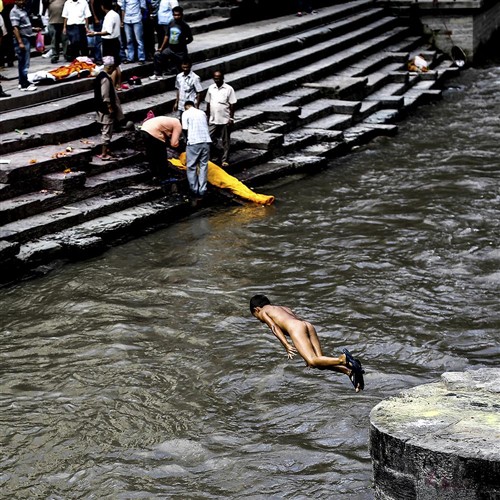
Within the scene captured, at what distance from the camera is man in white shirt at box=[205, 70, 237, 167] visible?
14.8m

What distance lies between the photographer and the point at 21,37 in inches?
574

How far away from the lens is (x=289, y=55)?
2020cm

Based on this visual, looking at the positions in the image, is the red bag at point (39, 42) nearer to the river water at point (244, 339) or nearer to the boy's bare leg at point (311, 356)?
the river water at point (244, 339)

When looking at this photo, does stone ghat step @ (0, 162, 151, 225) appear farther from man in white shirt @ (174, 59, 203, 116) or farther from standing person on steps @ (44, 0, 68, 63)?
standing person on steps @ (44, 0, 68, 63)

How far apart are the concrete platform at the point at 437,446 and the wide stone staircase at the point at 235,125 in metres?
6.66

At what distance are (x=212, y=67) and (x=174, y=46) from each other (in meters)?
1.45

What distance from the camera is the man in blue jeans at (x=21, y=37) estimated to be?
1441cm

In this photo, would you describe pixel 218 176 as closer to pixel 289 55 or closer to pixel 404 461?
pixel 289 55

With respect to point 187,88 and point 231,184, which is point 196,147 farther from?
point 187,88

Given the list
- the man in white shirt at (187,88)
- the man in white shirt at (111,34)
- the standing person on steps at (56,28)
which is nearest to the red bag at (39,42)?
the standing person on steps at (56,28)

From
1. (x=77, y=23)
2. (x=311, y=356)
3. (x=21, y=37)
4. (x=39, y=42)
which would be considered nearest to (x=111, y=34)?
(x=77, y=23)

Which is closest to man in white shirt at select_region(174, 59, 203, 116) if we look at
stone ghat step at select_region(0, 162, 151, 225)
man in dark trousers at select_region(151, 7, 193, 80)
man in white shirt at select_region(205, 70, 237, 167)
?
man in white shirt at select_region(205, 70, 237, 167)

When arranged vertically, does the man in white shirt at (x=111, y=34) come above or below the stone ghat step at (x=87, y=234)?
above

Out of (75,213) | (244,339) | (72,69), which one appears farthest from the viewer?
(72,69)
